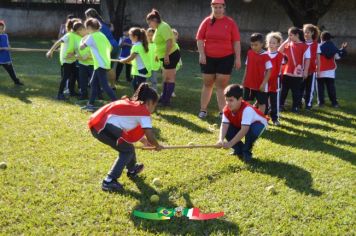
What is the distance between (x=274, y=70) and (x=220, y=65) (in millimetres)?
860

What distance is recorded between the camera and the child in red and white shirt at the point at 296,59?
25.9ft

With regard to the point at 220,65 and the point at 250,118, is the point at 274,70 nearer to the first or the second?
the point at 220,65

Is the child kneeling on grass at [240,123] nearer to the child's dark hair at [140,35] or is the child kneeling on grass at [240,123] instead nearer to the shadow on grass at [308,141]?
the shadow on grass at [308,141]

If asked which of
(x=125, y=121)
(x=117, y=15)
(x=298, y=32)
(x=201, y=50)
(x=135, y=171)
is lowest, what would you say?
→ (x=135, y=171)

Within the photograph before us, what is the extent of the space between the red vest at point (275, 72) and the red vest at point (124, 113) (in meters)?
3.31

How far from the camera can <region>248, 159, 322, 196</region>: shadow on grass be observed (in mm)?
4523

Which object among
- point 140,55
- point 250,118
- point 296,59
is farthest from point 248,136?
point 296,59

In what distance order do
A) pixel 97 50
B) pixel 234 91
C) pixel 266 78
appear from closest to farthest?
pixel 234 91 < pixel 266 78 < pixel 97 50

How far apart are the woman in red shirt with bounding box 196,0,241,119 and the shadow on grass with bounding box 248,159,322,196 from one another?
2090mm

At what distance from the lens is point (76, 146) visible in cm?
555

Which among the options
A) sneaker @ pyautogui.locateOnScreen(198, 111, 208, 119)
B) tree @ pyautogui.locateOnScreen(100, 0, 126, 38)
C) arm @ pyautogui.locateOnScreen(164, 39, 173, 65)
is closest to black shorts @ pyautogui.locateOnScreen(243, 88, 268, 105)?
sneaker @ pyautogui.locateOnScreen(198, 111, 208, 119)

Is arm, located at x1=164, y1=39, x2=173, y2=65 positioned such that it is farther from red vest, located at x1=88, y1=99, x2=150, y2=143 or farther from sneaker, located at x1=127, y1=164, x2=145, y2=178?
red vest, located at x1=88, y1=99, x2=150, y2=143

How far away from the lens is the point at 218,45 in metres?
6.81

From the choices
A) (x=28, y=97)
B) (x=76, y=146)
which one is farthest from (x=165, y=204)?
(x=28, y=97)
